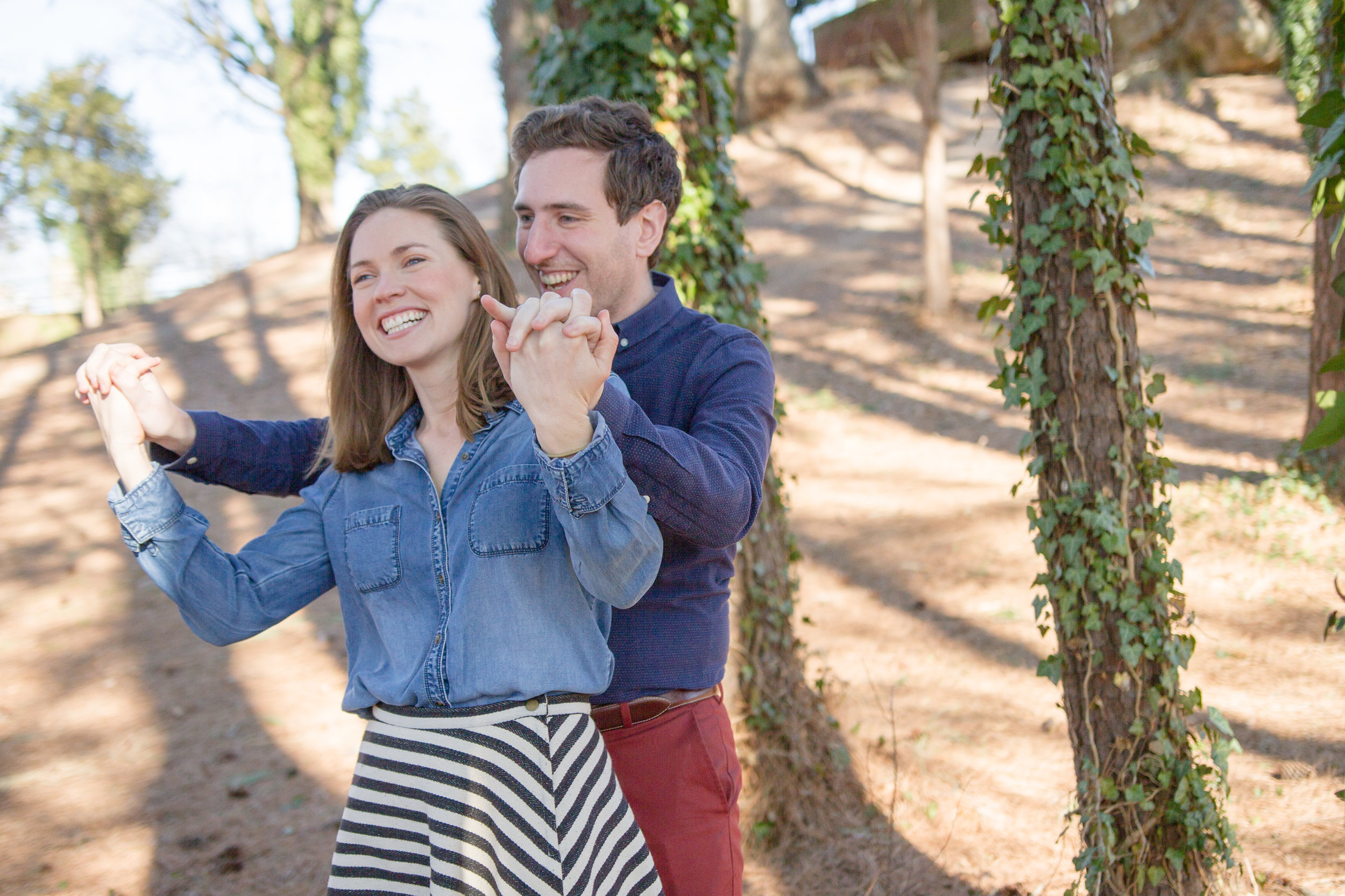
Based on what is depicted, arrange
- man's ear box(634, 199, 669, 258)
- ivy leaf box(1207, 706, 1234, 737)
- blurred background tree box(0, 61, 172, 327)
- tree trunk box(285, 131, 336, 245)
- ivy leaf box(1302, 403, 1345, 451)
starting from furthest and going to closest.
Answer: blurred background tree box(0, 61, 172, 327) → tree trunk box(285, 131, 336, 245) → ivy leaf box(1207, 706, 1234, 737) → man's ear box(634, 199, 669, 258) → ivy leaf box(1302, 403, 1345, 451)

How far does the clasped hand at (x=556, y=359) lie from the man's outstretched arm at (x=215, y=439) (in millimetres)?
809

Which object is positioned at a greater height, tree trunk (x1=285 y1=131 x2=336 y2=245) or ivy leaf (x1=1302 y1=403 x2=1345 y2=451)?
tree trunk (x1=285 y1=131 x2=336 y2=245)

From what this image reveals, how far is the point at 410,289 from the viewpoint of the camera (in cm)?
178

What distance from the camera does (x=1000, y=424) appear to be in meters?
8.77

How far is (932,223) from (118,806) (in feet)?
29.1

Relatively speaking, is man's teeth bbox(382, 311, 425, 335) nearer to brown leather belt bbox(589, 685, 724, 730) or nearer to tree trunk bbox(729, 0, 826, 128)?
brown leather belt bbox(589, 685, 724, 730)

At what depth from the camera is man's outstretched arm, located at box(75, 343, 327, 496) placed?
182 centimetres

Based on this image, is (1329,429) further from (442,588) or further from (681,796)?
(442,588)

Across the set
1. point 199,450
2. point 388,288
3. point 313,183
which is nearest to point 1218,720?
point 388,288

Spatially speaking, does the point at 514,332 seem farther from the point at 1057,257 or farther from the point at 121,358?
the point at 1057,257

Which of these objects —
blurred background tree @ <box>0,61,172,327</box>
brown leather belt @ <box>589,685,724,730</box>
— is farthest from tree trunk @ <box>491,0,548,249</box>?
blurred background tree @ <box>0,61,172,327</box>

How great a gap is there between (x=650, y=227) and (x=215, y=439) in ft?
3.29

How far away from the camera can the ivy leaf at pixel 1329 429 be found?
157 cm

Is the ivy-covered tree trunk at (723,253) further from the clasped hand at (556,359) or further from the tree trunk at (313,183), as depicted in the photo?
the tree trunk at (313,183)
